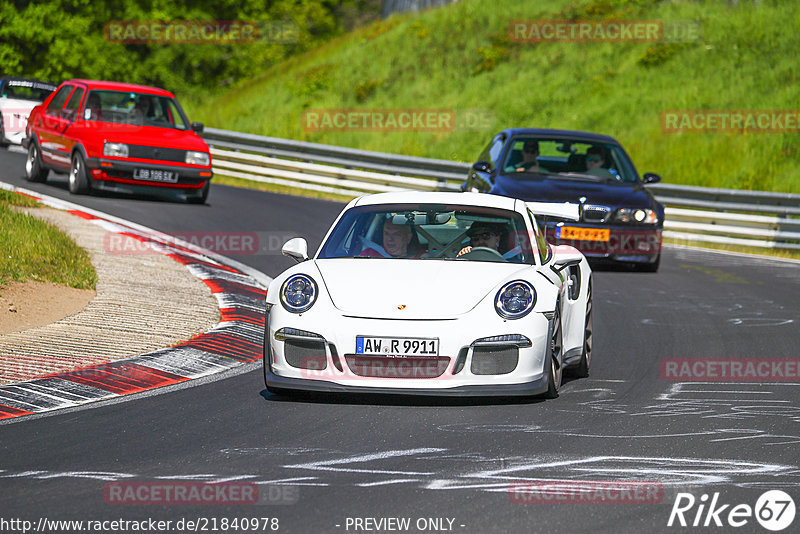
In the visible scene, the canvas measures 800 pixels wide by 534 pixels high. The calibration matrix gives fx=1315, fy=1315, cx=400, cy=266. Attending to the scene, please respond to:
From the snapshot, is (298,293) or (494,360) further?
(298,293)

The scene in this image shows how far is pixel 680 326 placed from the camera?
1159 centimetres

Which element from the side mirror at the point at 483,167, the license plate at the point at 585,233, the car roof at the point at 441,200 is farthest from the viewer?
the side mirror at the point at 483,167

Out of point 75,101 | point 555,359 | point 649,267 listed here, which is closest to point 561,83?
point 75,101

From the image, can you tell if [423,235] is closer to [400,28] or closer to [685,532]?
[685,532]

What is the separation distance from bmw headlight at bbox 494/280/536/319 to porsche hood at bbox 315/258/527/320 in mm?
76

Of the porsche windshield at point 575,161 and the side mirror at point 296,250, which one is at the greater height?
the porsche windshield at point 575,161

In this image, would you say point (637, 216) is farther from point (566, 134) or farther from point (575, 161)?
point (566, 134)

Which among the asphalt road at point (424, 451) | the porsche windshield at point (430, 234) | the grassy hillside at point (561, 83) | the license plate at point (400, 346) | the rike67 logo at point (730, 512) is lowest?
the asphalt road at point (424, 451)

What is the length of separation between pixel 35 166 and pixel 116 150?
103 inches

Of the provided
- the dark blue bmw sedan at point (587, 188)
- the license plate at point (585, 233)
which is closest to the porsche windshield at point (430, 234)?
the dark blue bmw sedan at point (587, 188)

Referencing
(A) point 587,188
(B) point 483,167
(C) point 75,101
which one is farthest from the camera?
(C) point 75,101

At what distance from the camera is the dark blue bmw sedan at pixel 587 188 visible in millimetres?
14875

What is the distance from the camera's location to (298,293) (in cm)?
764

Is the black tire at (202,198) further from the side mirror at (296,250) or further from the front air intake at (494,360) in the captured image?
the front air intake at (494,360)
